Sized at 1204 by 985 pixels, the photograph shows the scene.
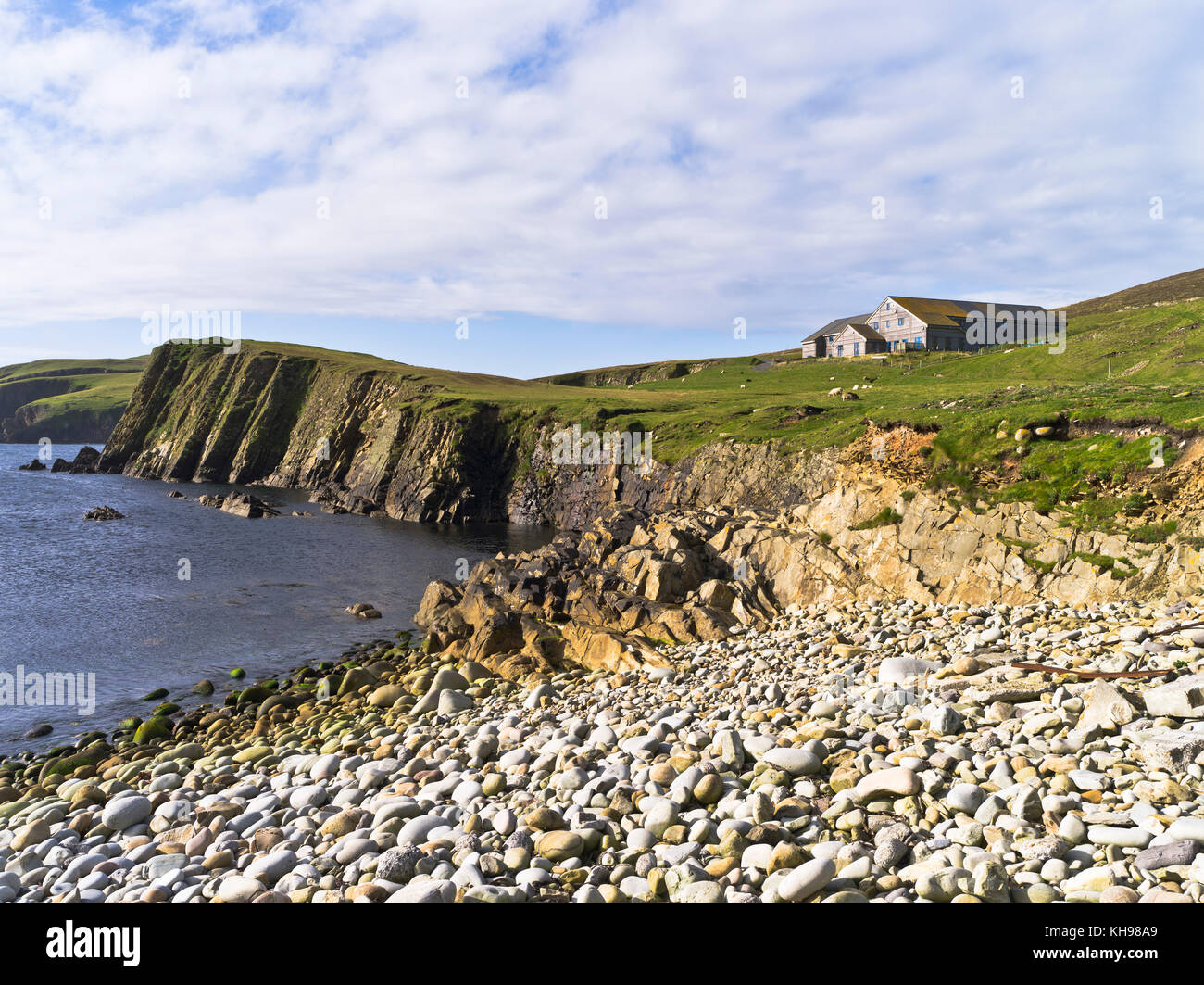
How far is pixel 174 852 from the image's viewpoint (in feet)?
43.6

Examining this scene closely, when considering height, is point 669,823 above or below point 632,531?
below

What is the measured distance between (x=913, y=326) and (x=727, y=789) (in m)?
110

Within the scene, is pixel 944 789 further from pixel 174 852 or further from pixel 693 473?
pixel 693 473

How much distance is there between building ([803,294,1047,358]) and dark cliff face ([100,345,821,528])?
195ft

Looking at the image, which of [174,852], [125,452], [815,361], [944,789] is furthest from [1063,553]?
[125,452]

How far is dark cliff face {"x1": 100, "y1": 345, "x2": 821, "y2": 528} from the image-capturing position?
185 feet

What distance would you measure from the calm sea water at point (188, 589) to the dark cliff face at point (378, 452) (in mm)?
6179

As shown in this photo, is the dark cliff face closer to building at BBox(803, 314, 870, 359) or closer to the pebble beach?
the pebble beach

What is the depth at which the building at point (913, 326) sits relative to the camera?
347 ft

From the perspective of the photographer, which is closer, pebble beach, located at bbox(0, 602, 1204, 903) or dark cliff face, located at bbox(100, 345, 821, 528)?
pebble beach, located at bbox(0, 602, 1204, 903)

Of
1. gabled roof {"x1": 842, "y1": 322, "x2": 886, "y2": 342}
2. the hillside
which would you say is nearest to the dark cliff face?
the hillside

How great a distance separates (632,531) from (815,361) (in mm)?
82695

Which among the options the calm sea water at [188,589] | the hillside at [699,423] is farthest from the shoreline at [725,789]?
the calm sea water at [188,589]
